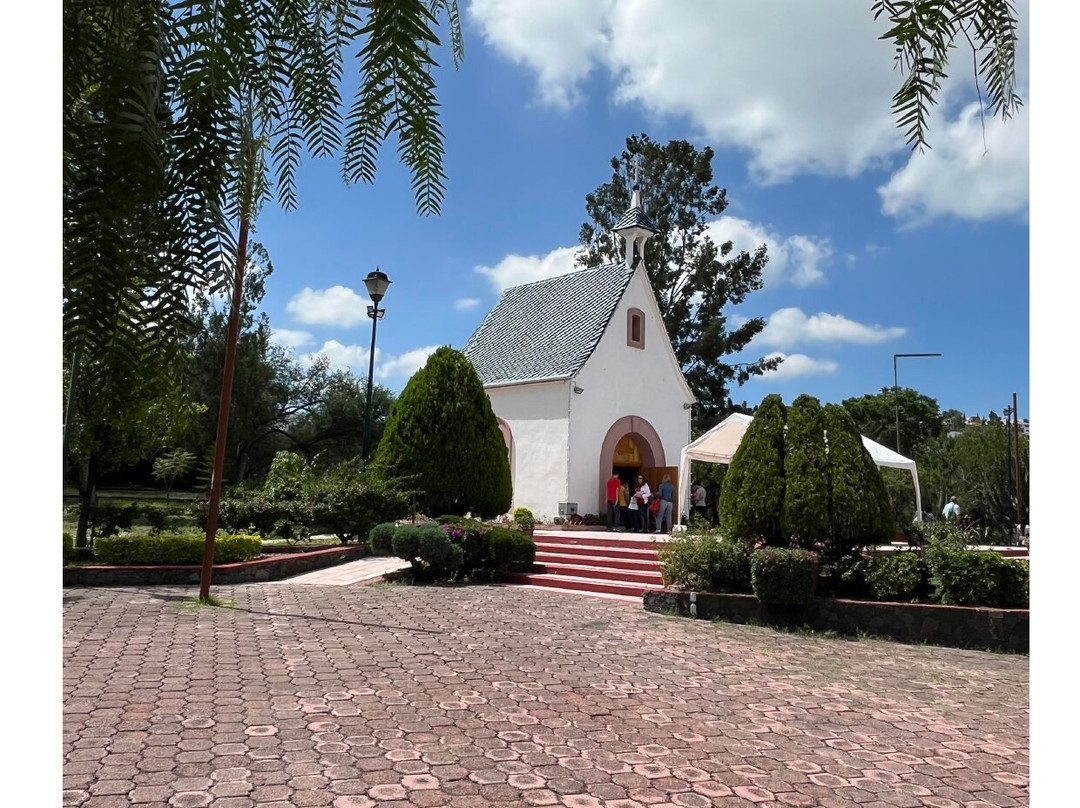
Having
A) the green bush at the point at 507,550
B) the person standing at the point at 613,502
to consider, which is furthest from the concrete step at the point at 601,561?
the person standing at the point at 613,502

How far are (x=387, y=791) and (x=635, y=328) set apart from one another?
63.6 ft

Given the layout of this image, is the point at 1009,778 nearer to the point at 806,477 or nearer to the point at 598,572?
the point at 806,477

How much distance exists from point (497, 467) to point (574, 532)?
2.32 meters

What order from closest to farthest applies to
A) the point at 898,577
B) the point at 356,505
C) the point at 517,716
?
1. the point at 517,716
2. the point at 898,577
3. the point at 356,505

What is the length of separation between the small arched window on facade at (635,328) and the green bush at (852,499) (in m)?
11.9

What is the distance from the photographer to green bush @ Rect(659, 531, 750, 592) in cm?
1082

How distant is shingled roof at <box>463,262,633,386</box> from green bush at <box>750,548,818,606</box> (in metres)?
11.0

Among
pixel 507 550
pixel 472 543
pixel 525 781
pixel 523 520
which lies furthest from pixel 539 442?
pixel 525 781

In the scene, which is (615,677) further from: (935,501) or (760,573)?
(935,501)

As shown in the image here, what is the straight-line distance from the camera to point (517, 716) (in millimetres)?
5750

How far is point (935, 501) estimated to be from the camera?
30328 mm

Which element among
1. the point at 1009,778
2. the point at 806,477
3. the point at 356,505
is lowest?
the point at 1009,778

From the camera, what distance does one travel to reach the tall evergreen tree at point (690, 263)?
33.2 m
